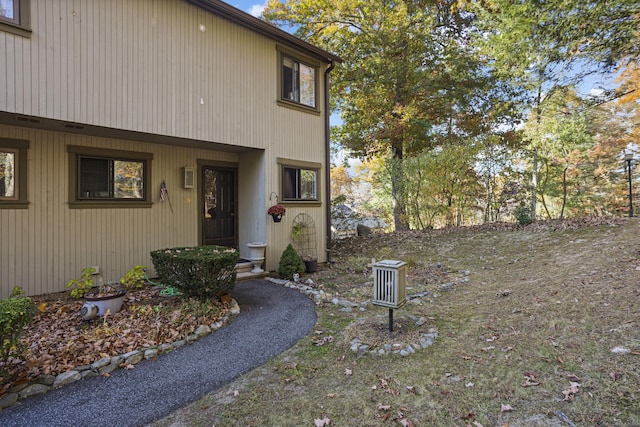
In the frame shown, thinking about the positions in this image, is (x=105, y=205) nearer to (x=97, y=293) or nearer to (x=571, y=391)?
(x=97, y=293)

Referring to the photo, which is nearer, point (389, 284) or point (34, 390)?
point (34, 390)

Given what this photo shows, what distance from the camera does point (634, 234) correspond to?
6379mm

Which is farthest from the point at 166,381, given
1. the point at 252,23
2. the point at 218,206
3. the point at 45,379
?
the point at 252,23

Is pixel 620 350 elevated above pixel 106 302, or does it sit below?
below

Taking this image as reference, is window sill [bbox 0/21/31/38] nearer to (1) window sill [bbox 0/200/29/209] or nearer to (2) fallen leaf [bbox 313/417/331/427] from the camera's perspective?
(1) window sill [bbox 0/200/29/209]

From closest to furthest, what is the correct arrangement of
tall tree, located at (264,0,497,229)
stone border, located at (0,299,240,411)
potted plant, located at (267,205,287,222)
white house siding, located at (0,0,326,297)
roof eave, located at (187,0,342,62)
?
stone border, located at (0,299,240,411)
white house siding, located at (0,0,326,297)
roof eave, located at (187,0,342,62)
potted plant, located at (267,205,287,222)
tall tree, located at (264,0,497,229)

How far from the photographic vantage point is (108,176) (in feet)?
19.4

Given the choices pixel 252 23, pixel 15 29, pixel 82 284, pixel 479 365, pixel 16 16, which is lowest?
pixel 479 365

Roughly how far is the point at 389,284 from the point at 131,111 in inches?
193

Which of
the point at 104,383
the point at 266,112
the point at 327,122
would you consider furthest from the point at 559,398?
the point at 327,122

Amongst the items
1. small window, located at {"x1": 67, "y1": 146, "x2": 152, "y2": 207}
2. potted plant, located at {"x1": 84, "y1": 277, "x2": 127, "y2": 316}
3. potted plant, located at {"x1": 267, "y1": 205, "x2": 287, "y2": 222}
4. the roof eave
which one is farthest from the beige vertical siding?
the roof eave

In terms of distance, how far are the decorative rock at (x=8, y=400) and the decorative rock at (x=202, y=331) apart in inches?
63.8

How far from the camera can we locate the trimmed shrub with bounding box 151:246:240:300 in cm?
436

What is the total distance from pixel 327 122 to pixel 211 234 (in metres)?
4.08
